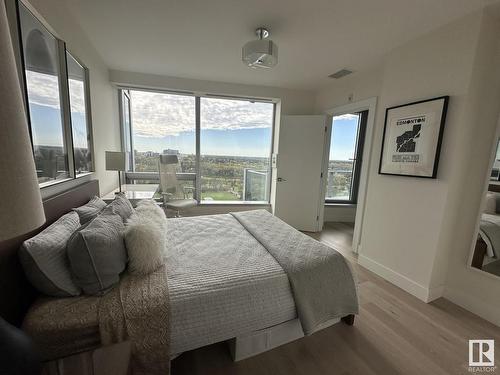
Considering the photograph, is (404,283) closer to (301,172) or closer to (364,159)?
(364,159)

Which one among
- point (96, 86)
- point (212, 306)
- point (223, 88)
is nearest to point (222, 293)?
point (212, 306)

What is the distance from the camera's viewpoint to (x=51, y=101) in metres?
1.51

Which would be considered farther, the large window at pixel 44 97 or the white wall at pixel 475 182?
the white wall at pixel 475 182

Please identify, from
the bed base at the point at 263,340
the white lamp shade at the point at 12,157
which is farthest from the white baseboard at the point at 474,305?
the white lamp shade at the point at 12,157

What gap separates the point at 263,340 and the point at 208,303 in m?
0.58

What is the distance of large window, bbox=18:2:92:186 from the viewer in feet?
4.22

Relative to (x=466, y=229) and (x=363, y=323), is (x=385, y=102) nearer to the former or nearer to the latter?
(x=466, y=229)

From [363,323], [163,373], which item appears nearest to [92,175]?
[163,373]

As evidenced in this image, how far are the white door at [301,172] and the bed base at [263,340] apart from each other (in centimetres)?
246

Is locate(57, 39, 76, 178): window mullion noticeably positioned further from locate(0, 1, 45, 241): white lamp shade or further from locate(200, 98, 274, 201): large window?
locate(200, 98, 274, 201): large window

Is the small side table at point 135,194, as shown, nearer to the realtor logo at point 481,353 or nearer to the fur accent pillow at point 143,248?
the fur accent pillow at point 143,248

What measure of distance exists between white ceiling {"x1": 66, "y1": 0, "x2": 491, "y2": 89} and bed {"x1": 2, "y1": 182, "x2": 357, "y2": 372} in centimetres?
165

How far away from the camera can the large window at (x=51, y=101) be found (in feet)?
4.22

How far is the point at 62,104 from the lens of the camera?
1667mm
